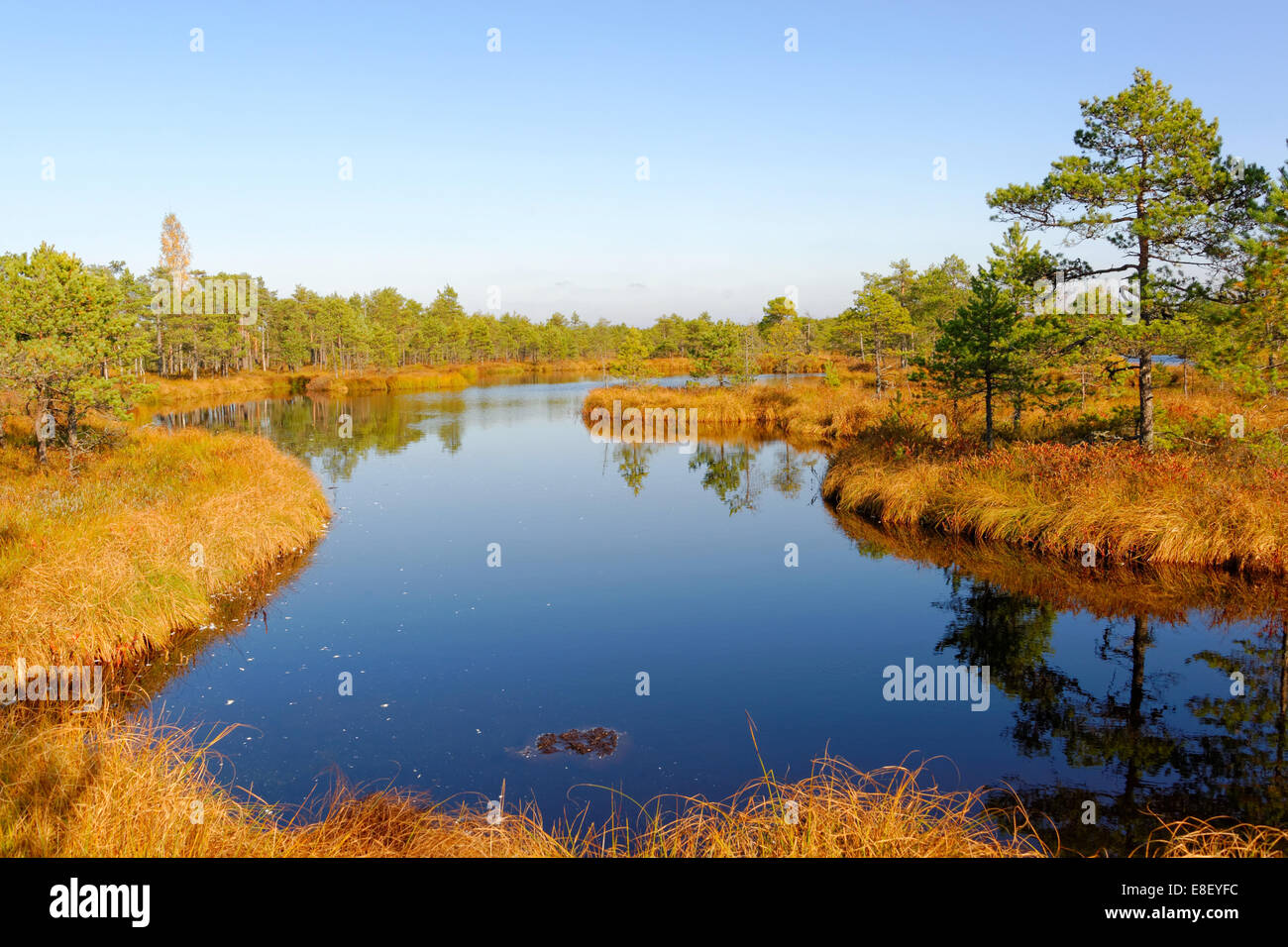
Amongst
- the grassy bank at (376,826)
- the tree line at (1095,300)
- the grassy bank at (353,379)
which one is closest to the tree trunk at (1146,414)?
the tree line at (1095,300)

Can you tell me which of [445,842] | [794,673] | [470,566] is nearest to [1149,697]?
[794,673]

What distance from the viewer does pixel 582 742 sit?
9977mm

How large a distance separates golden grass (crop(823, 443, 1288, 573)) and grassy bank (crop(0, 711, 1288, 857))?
10.3 meters

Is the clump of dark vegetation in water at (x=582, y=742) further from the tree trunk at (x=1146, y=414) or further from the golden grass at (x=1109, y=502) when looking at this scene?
the tree trunk at (x=1146, y=414)

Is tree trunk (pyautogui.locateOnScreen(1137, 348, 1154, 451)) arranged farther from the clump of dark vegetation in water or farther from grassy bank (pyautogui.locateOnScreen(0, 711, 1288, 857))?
the clump of dark vegetation in water

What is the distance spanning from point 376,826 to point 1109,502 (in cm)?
1672

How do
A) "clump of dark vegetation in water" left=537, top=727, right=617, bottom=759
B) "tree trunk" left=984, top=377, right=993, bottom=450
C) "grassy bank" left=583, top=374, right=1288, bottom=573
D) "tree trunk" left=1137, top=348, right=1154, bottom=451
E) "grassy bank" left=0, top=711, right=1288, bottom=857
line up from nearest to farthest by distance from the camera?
"grassy bank" left=0, top=711, right=1288, bottom=857
"clump of dark vegetation in water" left=537, top=727, right=617, bottom=759
"grassy bank" left=583, top=374, right=1288, bottom=573
"tree trunk" left=1137, top=348, right=1154, bottom=451
"tree trunk" left=984, top=377, right=993, bottom=450

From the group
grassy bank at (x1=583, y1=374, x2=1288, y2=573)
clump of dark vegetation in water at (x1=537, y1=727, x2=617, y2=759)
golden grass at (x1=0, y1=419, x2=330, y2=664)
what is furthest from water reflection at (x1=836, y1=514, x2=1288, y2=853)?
golden grass at (x1=0, y1=419, x2=330, y2=664)

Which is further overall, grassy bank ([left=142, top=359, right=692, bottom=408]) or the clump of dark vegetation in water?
grassy bank ([left=142, top=359, right=692, bottom=408])

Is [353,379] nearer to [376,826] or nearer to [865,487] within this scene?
[865,487]

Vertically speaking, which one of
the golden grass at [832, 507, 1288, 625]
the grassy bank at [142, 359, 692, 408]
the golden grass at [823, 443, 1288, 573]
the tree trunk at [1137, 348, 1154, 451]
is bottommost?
the golden grass at [832, 507, 1288, 625]

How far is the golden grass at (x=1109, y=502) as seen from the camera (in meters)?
16.0

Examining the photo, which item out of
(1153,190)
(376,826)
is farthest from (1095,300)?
(376,826)

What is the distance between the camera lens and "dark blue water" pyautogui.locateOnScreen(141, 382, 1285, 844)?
9.20 meters
